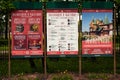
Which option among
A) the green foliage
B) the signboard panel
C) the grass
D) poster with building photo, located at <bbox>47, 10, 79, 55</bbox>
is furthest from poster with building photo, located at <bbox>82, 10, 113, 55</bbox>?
the signboard panel

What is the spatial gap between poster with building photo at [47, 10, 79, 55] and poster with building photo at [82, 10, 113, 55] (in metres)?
0.32

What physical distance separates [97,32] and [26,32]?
254cm

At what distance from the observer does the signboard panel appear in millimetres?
13180

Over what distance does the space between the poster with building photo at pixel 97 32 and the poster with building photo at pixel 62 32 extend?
32 centimetres

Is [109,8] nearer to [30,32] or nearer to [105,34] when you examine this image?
[105,34]

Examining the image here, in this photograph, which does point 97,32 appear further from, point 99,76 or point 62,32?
point 99,76

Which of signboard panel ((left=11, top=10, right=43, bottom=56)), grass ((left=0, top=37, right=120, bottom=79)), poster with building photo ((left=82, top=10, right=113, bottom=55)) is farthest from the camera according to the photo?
grass ((left=0, top=37, right=120, bottom=79))

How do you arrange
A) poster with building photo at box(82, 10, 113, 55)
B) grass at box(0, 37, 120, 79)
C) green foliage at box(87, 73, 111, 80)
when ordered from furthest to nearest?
grass at box(0, 37, 120, 79)
poster with building photo at box(82, 10, 113, 55)
green foliage at box(87, 73, 111, 80)

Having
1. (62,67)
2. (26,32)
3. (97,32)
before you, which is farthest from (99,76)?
(62,67)

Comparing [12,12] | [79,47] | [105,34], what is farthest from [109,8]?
[12,12]

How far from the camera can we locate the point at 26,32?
13266 mm

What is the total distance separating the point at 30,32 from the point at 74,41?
159 centimetres

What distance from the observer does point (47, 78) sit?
1292 centimetres

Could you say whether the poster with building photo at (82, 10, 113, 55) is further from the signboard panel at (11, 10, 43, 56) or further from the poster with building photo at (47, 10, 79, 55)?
the signboard panel at (11, 10, 43, 56)
